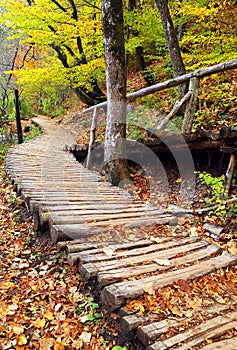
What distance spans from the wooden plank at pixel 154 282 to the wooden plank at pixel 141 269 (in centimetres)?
7

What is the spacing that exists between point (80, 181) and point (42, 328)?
300 centimetres

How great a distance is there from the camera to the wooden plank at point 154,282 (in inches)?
A: 98.9

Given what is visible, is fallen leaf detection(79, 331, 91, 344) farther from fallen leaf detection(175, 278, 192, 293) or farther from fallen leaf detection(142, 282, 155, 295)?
fallen leaf detection(175, 278, 192, 293)

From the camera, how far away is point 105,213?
4.18 metres

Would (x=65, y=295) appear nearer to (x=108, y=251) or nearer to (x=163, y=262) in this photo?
(x=108, y=251)

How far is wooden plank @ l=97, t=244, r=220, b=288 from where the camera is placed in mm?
2713

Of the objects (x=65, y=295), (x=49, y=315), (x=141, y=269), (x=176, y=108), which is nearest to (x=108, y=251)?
(x=141, y=269)

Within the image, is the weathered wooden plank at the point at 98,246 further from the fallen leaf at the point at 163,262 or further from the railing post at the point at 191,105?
the railing post at the point at 191,105

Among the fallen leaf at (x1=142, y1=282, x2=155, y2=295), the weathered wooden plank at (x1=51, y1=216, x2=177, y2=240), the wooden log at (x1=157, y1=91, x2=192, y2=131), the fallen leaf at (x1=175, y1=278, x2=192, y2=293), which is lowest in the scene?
the fallen leaf at (x1=175, y1=278, x2=192, y2=293)

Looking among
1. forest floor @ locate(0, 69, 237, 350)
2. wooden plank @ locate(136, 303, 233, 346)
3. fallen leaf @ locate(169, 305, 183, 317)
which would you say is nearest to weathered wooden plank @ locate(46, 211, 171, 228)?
forest floor @ locate(0, 69, 237, 350)

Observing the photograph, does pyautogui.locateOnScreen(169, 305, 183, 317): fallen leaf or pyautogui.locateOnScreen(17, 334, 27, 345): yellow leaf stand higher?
pyautogui.locateOnScreen(169, 305, 183, 317): fallen leaf

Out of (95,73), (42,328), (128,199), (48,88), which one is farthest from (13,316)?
(48,88)

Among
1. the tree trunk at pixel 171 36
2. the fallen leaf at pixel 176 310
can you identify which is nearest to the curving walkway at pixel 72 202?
the fallen leaf at pixel 176 310

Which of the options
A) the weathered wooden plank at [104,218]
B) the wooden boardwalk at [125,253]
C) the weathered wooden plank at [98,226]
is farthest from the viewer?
the weathered wooden plank at [104,218]
